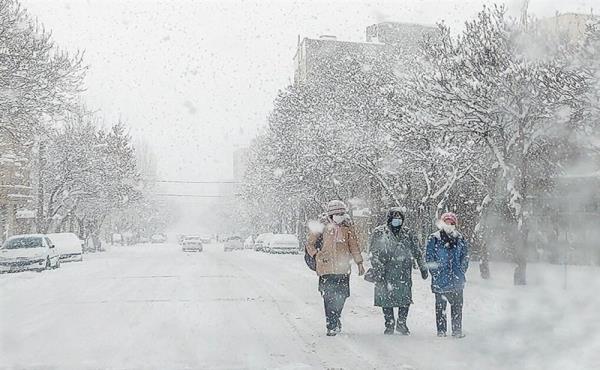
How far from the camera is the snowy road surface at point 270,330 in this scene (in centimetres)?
810

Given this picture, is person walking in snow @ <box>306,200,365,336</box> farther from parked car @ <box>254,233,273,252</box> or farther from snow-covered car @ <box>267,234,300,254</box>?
parked car @ <box>254,233,273,252</box>

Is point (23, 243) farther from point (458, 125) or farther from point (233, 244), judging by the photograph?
point (233, 244)

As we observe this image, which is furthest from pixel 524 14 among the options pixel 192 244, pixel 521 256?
pixel 192 244

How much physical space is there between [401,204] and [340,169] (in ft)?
26.7

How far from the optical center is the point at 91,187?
162ft

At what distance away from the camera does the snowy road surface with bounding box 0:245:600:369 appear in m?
8.10

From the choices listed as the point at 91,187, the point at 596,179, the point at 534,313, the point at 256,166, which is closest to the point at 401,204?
the point at 596,179

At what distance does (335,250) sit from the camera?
9867 millimetres

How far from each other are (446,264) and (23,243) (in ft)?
80.3

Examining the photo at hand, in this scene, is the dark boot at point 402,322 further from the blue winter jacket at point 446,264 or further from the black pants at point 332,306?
the black pants at point 332,306

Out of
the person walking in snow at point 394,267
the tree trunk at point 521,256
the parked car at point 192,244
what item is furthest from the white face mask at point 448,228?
the parked car at point 192,244

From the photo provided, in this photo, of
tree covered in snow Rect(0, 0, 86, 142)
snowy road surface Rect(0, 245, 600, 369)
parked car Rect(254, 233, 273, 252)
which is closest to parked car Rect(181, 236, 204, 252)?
parked car Rect(254, 233, 273, 252)

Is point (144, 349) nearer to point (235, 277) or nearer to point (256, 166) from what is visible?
point (235, 277)

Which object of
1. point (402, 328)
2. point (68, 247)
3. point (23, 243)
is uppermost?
point (402, 328)
